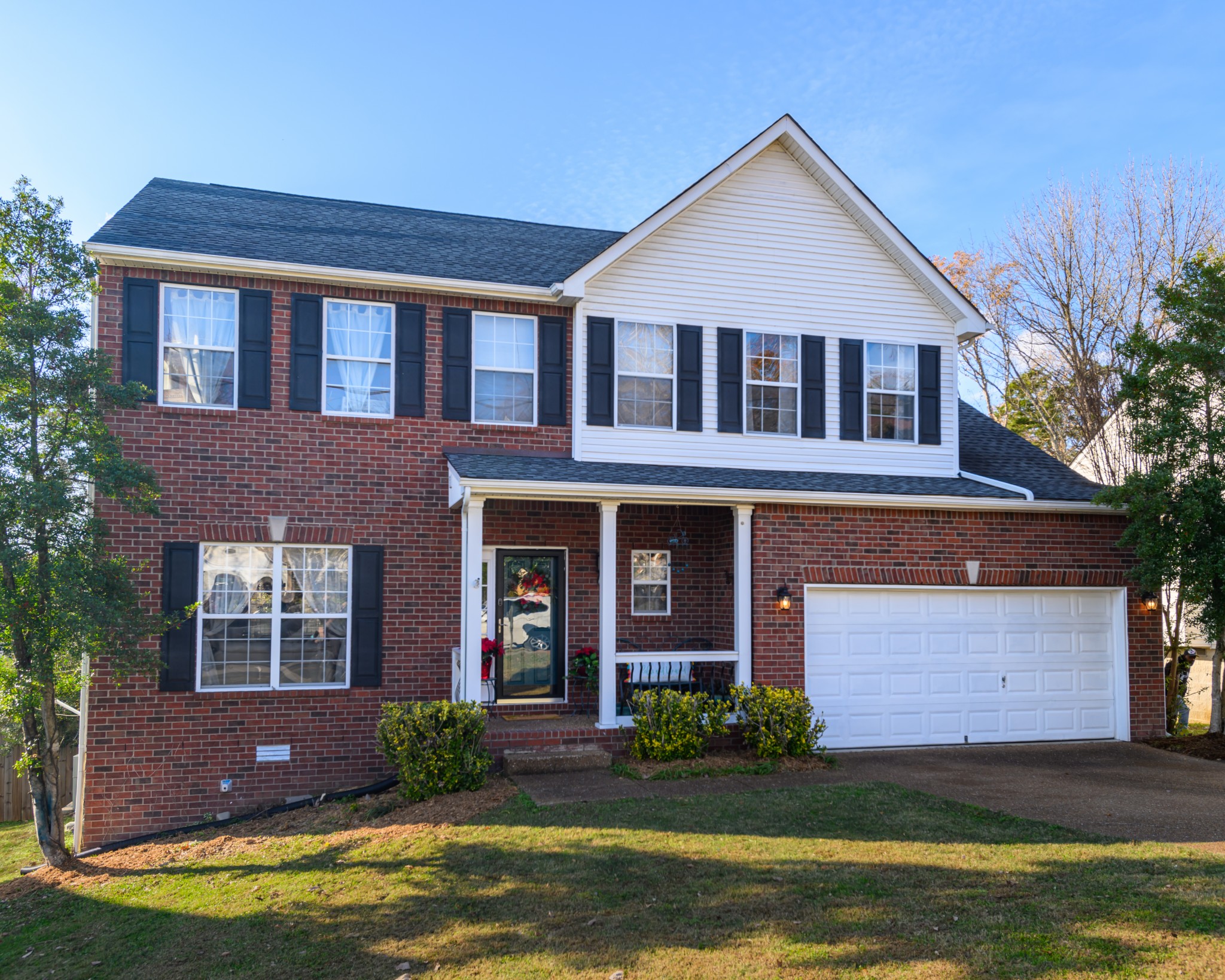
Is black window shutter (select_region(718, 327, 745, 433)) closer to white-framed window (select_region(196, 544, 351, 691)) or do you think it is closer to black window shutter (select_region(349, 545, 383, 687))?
black window shutter (select_region(349, 545, 383, 687))

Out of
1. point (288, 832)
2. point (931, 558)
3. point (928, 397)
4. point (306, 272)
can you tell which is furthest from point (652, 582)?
point (306, 272)

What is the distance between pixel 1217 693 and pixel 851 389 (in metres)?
6.80

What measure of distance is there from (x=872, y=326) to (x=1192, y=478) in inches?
177

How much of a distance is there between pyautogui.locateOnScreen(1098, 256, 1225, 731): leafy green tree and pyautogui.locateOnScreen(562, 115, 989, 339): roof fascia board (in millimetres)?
2295

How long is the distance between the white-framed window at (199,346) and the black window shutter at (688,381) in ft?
18.1

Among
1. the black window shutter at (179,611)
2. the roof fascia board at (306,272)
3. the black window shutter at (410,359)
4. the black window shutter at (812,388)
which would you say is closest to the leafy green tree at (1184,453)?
the black window shutter at (812,388)

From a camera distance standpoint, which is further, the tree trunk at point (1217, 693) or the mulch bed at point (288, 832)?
the tree trunk at point (1217, 693)

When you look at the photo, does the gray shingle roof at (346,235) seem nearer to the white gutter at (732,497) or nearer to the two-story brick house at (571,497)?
the two-story brick house at (571,497)

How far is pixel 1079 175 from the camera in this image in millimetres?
20500

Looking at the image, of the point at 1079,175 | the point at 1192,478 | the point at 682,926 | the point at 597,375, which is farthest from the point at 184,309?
the point at 1079,175

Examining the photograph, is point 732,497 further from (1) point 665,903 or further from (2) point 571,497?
(1) point 665,903

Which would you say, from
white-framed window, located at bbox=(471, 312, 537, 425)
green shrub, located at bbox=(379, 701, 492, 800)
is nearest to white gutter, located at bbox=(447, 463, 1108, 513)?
white-framed window, located at bbox=(471, 312, 537, 425)

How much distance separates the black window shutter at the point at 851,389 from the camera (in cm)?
1262

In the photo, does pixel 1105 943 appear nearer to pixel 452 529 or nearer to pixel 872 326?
pixel 452 529
